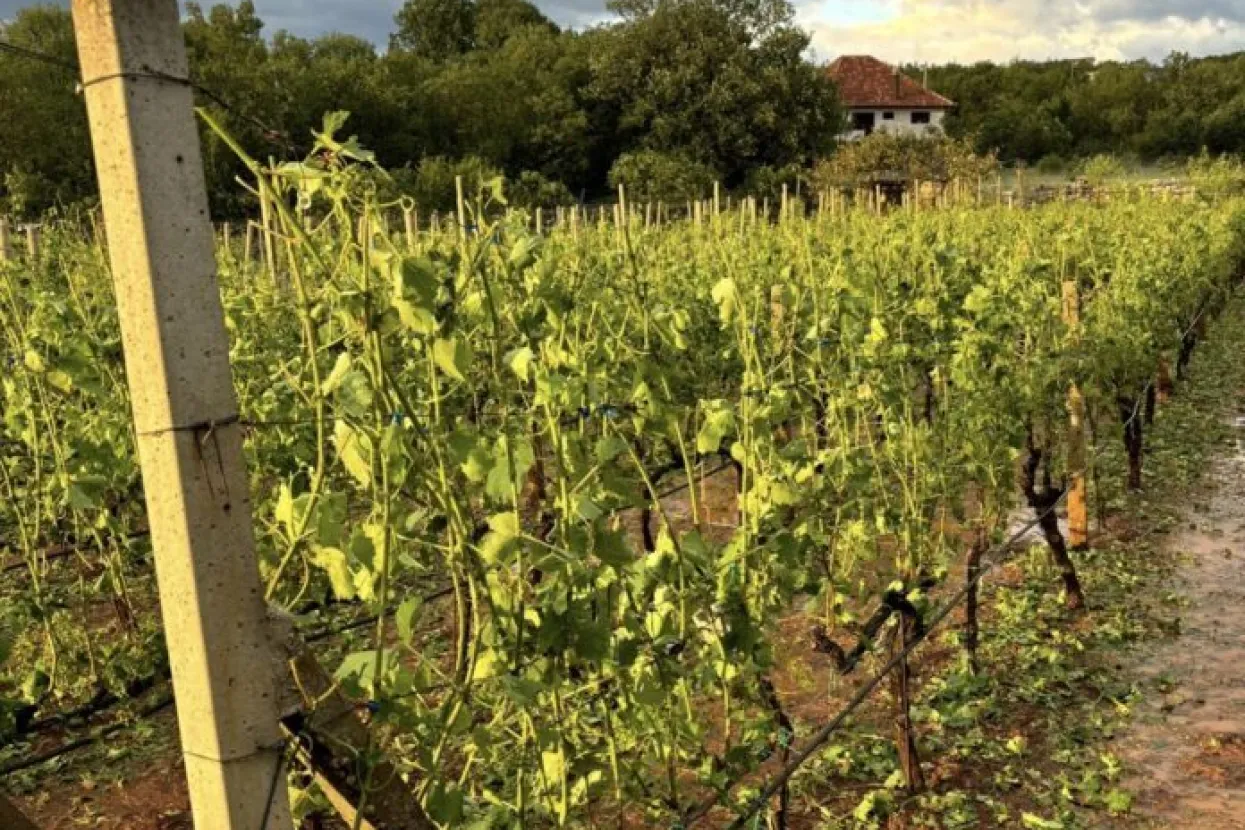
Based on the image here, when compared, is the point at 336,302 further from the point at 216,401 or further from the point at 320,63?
the point at 320,63

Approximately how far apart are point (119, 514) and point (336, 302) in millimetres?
3811

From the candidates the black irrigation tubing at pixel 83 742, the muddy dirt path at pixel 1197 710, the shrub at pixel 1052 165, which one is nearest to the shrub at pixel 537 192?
the muddy dirt path at pixel 1197 710

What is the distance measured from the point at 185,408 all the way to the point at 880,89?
63158 mm

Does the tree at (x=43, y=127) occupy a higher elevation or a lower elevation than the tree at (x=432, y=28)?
lower

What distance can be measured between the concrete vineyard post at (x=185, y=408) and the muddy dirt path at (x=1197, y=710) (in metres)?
3.54

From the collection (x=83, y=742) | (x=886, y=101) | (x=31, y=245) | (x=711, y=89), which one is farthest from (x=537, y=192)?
(x=886, y=101)

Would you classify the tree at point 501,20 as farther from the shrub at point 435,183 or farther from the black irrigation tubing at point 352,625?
the black irrigation tubing at point 352,625

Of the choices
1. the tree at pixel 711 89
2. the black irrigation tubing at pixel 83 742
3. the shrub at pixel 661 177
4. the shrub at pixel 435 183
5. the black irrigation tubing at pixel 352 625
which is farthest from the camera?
the tree at pixel 711 89

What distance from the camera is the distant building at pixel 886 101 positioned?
5881cm

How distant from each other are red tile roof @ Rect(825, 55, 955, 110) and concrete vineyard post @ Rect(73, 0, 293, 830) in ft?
198

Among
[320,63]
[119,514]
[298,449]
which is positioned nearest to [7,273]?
[119,514]

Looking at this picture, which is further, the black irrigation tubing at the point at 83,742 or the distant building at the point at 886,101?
the distant building at the point at 886,101

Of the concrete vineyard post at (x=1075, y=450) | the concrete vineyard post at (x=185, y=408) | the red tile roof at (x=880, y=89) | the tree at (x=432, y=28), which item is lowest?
the concrete vineyard post at (x=1075, y=450)

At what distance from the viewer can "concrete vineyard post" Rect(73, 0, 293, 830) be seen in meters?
1.17
